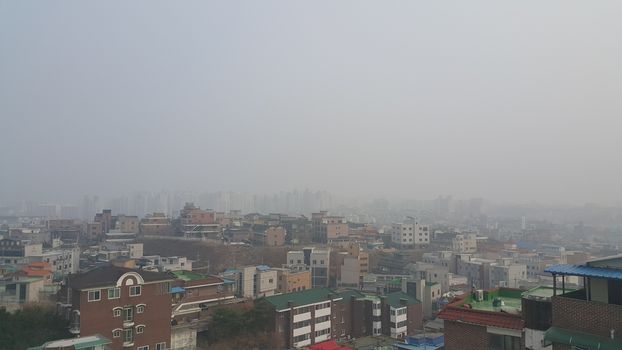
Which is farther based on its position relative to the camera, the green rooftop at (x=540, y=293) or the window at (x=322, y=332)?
the window at (x=322, y=332)

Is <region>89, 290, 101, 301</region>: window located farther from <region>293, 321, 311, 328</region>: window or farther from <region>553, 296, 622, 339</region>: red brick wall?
<region>553, 296, 622, 339</region>: red brick wall

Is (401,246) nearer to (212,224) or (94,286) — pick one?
(212,224)

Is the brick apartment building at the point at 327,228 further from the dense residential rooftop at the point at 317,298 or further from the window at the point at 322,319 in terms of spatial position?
the window at the point at 322,319

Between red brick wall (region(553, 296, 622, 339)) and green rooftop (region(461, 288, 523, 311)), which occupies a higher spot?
red brick wall (region(553, 296, 622, 339))

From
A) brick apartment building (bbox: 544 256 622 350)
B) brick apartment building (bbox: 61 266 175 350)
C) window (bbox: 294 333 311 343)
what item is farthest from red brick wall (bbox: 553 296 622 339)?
window (bbox: 294 333 311 343)

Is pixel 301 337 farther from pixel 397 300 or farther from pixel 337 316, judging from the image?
pixel 397 300

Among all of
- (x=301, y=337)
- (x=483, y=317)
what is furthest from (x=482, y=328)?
(x=301, y=337)

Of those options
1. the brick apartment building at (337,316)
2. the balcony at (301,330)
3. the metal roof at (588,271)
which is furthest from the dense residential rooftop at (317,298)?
the metal roof at (588,271)
